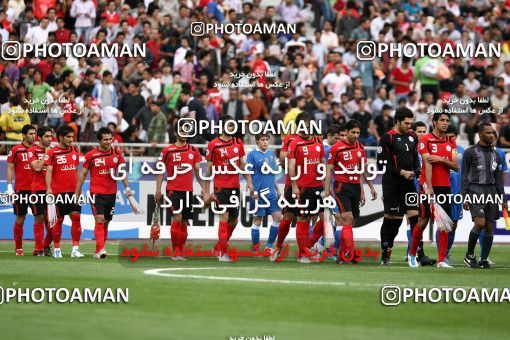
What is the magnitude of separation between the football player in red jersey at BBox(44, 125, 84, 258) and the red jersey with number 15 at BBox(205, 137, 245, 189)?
8.42ft

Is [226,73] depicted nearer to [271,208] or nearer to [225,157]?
[271,208]

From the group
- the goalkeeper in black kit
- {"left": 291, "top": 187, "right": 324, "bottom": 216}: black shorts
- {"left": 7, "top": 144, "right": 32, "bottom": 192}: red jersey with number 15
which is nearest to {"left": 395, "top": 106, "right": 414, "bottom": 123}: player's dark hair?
the goalkeeper in black kit

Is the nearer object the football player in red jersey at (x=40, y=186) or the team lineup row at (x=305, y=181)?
the team lineup row at (x=305, y=181)

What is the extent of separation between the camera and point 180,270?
715 inches

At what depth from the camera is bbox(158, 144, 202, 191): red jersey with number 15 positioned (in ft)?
71.5

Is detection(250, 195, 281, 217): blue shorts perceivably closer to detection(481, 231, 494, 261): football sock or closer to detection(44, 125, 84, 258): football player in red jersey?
detection(44, 125, 84, 258): football player in red jersey

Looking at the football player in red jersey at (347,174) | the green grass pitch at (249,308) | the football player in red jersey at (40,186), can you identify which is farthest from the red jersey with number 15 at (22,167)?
the football player in red jersey at (347,174)

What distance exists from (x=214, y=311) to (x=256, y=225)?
35.8 ft

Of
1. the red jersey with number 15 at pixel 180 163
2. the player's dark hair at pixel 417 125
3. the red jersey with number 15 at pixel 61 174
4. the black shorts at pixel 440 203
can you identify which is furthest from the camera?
the player's dark hair at pixel 417 125

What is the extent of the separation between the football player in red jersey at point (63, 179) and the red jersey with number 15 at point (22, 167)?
884 mm

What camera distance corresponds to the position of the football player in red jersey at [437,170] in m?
20.0

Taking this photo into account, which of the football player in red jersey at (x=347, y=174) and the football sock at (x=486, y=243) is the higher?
the football player in red jersey at (x=347, y=174)

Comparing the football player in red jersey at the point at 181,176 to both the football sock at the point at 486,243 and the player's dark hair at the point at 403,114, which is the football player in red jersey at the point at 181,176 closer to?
the player's dark hair at the point at 403,114

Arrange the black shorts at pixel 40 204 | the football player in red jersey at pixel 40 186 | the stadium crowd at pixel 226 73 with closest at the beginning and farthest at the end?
the football player in red jersey at pixel 40 186, the black shorts at pixel 40 204, the stadium crowd at pixel 226 73
